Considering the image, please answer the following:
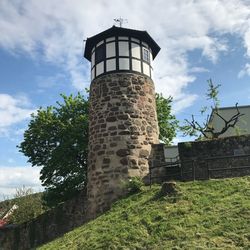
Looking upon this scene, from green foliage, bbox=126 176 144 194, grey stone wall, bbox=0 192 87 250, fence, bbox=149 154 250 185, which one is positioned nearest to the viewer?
fence, bbox=149 154 250 185

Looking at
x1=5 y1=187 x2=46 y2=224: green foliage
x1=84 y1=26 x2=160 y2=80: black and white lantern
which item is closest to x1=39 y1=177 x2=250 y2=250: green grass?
x1=84 y1=26 x2=160 y2=80: black and white lantern

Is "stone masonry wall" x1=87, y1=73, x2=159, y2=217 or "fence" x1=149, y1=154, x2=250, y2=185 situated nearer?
"fence" x1=149, y1=154, x2=250, y2=185

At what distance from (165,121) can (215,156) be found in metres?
10.3

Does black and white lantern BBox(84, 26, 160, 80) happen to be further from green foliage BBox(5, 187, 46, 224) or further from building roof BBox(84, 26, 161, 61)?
green foliage BBox(5, 187, 46, 224)

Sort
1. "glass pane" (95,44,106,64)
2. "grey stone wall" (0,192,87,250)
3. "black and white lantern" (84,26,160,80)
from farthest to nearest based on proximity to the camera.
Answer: "grey stone wall" (0,192,87,250), "glass pane" (95,44,106,64), "black and white lantern" (84,26,160,80)

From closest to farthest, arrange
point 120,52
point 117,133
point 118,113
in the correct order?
point 117,133 < point 118,113 < point 120,52

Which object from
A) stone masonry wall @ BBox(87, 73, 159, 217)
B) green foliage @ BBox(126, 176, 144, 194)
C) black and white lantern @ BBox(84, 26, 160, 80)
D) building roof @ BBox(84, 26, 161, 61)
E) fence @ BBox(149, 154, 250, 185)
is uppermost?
building roof @ BBox(84, 26, 161, 61)

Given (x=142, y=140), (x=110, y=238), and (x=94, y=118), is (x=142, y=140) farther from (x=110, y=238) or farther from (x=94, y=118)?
(x=110, y=238)

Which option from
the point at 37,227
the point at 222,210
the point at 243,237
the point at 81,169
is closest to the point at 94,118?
the point at 81,169

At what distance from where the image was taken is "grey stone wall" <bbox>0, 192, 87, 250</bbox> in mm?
18750

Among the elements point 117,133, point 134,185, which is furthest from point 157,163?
point 117,133

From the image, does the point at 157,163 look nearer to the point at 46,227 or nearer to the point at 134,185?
the point at 134,185

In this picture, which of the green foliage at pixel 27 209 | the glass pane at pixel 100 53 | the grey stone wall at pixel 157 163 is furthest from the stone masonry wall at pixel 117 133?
the green foliage at pixel 27 209

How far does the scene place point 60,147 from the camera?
22.7 metres
